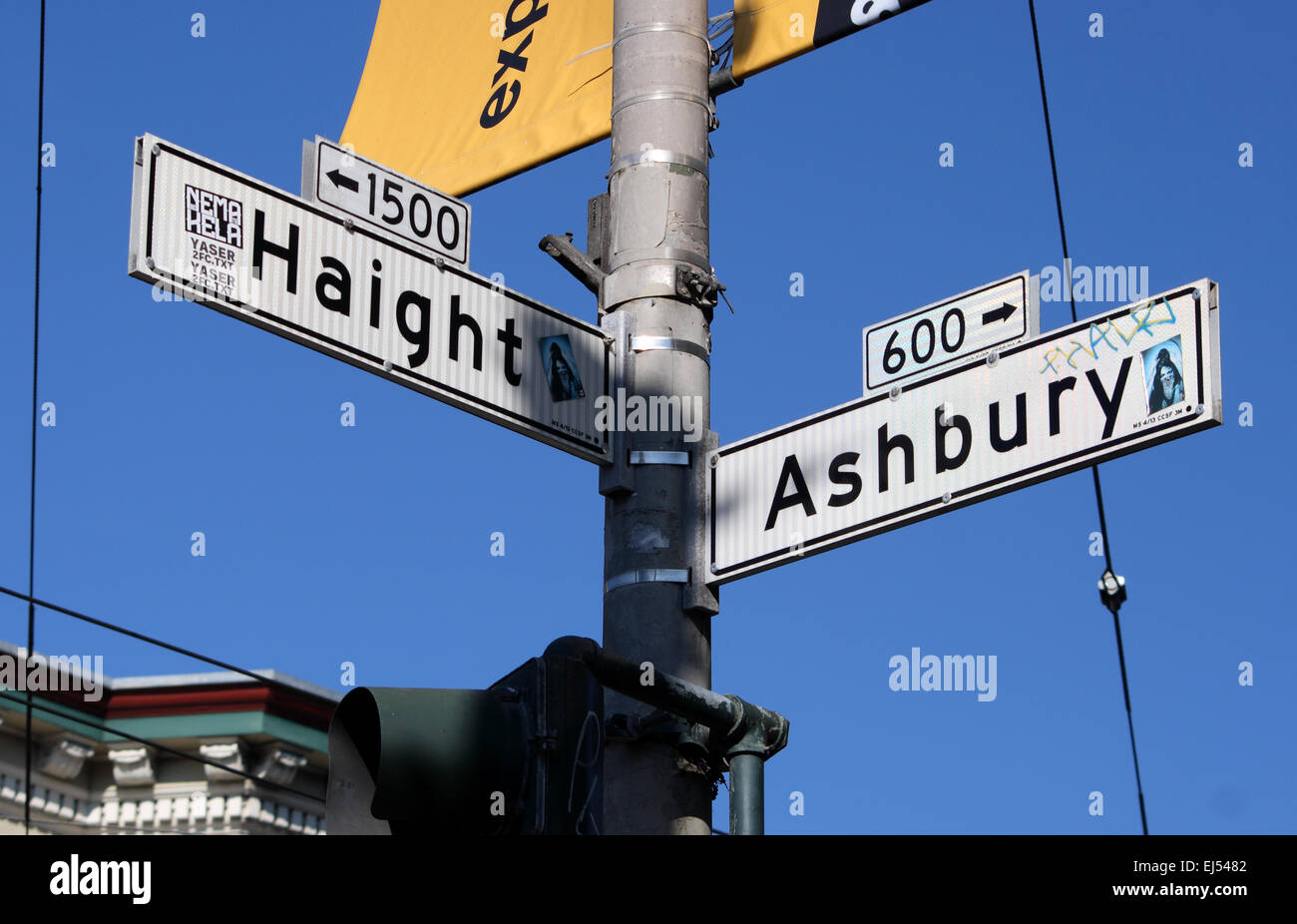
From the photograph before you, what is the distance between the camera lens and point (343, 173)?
19.4 ft

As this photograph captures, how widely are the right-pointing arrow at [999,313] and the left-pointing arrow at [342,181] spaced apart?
6.05 ft

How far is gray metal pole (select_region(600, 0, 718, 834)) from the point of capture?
18.8 ft

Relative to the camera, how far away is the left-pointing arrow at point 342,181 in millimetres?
5883

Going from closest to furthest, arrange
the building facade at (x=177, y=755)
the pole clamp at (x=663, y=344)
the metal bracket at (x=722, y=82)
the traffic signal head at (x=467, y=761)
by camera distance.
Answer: the traffic signal head at (x=467, y=761) → the pole clamp at (x=663, y=344) → the metal bracket at (x=722, y=82) → the building facade at (x=177, y=755)

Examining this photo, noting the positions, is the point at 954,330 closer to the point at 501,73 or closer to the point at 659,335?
the point at 659,335

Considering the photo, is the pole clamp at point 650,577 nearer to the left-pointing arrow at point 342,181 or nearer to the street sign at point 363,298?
the street sign at point 363,298

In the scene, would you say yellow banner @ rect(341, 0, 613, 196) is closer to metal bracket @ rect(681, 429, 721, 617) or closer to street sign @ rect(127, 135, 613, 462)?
street sign @ rect(127, 135, 613, 462)

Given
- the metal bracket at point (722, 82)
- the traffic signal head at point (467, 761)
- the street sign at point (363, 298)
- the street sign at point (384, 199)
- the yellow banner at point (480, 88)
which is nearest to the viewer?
the traffic signal head at point (467, 761)

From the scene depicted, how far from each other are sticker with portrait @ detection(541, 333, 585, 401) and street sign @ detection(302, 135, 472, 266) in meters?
0.36

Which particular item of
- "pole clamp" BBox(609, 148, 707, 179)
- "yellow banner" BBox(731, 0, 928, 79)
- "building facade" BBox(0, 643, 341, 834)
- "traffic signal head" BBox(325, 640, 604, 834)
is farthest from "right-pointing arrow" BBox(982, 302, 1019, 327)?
"building facade" BBox(0, 643, 341, 834)

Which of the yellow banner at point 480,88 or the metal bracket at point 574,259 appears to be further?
the yellow banner at point 480,88

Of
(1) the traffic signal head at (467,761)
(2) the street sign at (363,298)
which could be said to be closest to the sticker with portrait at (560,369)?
(2) the street sign at (363,298)
